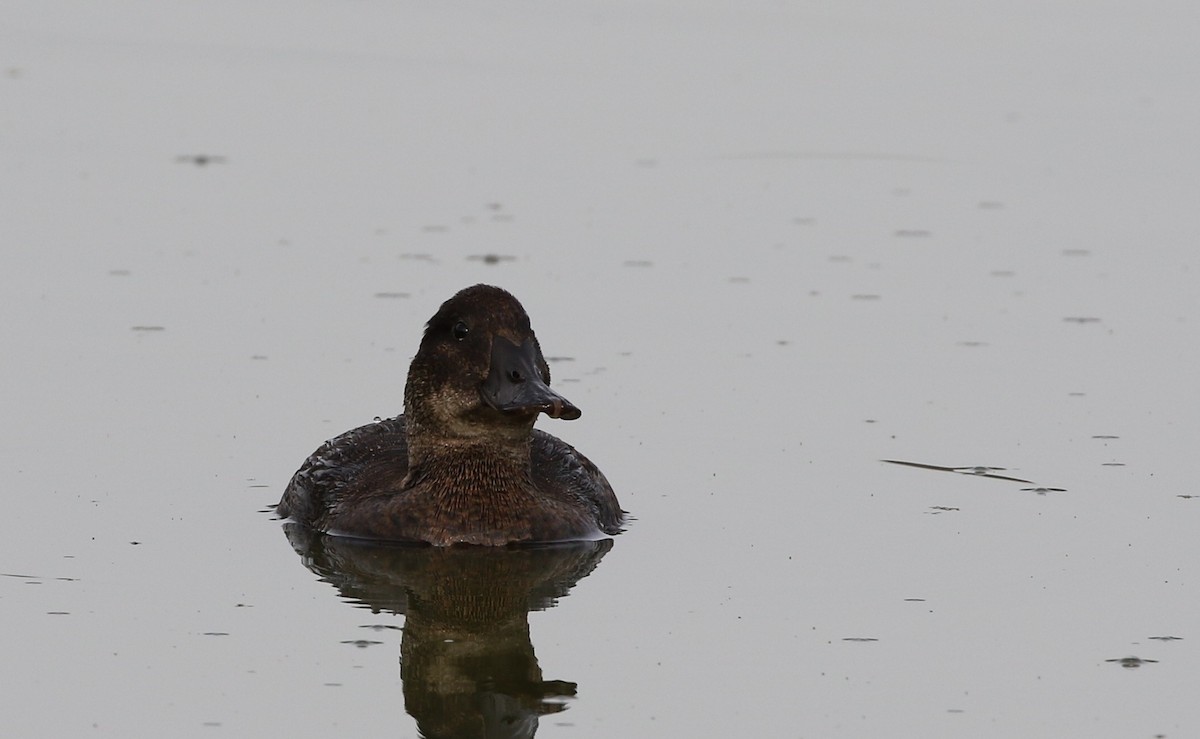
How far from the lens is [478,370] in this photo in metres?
13.0

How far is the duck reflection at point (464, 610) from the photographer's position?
10266mm

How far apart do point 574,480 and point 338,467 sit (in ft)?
4.35

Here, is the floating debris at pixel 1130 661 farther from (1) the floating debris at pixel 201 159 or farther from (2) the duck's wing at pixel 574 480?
(1) the floating debris at pixel 201 159

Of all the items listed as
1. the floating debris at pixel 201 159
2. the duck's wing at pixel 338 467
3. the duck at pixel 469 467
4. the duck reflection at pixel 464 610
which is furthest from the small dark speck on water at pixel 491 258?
the duck reflection at pixel 464 610

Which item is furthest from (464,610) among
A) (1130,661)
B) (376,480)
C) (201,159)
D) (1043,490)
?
(201,159)

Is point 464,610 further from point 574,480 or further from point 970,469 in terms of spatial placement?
point 970,469

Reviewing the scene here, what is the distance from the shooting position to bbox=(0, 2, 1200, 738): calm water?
10.8 metres

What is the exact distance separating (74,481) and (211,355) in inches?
113

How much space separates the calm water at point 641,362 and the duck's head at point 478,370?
0.75 m

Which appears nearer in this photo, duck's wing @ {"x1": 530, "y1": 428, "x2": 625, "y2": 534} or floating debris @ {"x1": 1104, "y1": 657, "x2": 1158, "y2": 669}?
floating debris @ {"x1": 1104, "y1": 657, "x2": 1158, "y2": 669}

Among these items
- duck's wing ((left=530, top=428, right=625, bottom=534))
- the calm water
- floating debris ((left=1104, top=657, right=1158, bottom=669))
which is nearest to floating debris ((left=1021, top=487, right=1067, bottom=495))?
the calm water

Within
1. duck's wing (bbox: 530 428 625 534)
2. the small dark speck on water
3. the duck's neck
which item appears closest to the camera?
the duck's neck

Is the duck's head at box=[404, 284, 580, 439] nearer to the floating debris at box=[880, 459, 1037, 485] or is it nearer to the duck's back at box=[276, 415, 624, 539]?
the duck's back at box=[276, 415, 624, 539]

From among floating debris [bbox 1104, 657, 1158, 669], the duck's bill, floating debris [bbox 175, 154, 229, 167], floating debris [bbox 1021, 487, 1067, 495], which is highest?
the duck's bill
